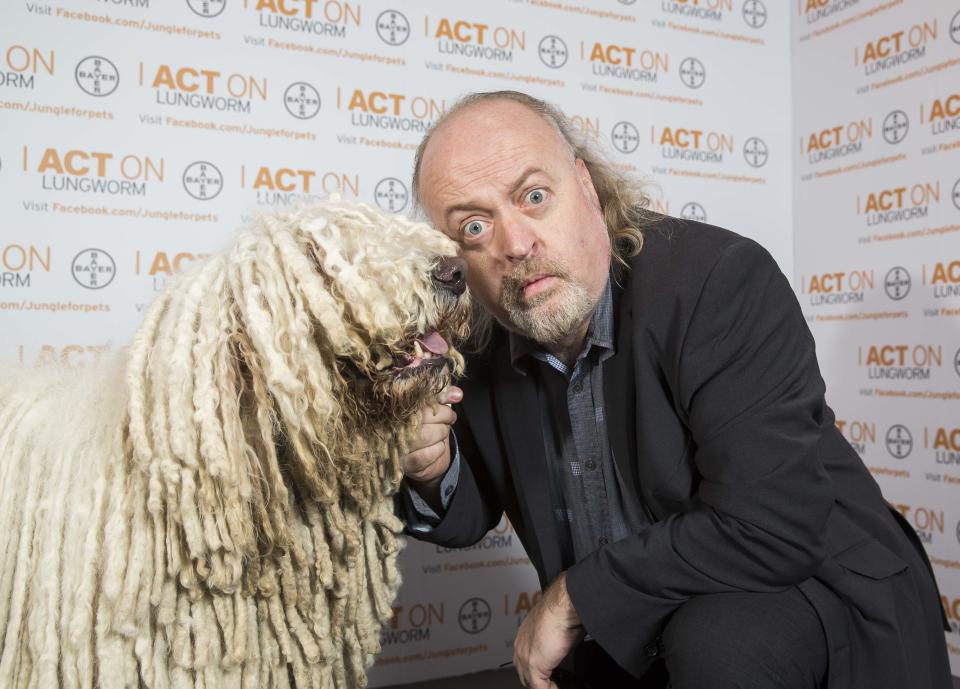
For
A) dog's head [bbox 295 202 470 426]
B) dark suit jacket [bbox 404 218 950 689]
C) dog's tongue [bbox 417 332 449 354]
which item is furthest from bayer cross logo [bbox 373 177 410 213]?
dog's tongue [bbox 417 332 449 354]

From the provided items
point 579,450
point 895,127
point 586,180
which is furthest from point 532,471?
point 895,127

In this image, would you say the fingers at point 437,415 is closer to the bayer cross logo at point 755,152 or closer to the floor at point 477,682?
the floor at point 477,682

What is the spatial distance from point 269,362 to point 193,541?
32 centimetres

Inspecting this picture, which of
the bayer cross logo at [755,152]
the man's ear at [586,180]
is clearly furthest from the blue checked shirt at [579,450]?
the bayer cross logo at [755,152]

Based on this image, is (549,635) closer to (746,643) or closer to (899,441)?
(746,643)

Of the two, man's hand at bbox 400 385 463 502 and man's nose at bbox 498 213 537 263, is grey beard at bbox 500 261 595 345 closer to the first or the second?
man's nose at bbox 498 213 537 263

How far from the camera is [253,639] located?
1.57 metres

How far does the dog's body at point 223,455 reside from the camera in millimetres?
1422

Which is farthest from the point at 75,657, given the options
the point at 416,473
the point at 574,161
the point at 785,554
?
the point at 574,161

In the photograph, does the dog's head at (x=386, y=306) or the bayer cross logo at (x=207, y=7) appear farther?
the bayer cross logo at (x=207, y=7)

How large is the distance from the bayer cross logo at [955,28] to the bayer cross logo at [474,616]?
9.79 ft

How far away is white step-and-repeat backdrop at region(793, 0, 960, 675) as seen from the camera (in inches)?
136

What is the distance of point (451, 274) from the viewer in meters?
1.53

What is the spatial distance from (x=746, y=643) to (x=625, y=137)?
277 centimetres
